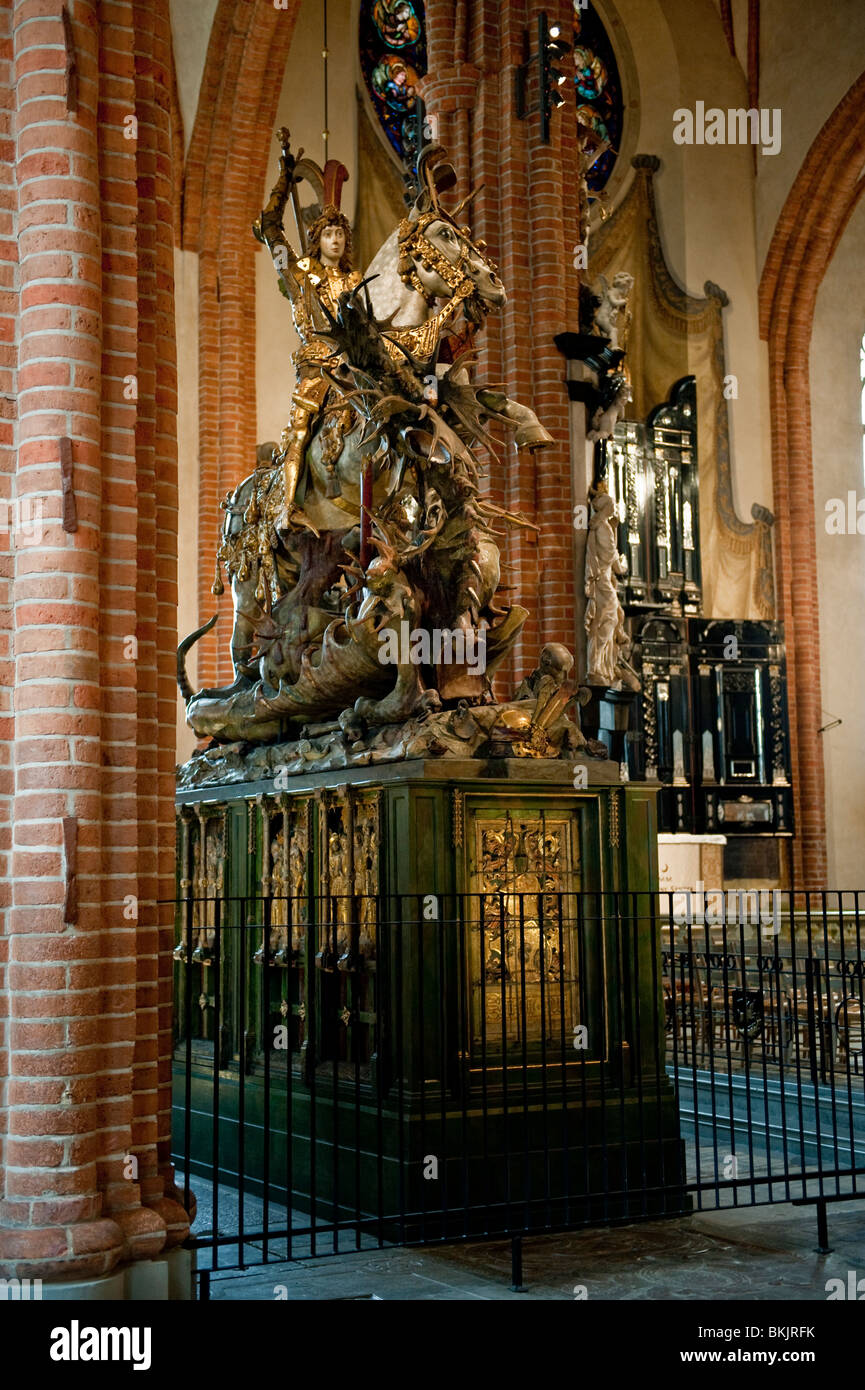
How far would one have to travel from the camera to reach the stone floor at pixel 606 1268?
17.8 ft

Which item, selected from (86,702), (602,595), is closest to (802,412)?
(602,595)

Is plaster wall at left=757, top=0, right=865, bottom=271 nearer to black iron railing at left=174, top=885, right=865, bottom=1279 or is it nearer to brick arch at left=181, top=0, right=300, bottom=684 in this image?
brick arch at left=181, top=0, right=300, bottom=684

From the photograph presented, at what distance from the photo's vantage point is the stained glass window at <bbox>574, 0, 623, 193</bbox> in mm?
19891

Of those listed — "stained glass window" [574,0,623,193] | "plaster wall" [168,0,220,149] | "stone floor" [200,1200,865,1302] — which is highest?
"stained glass window" [574,0,623,193]

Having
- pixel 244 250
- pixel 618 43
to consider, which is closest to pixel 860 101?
pixel 618 43

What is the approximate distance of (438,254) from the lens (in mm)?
7930

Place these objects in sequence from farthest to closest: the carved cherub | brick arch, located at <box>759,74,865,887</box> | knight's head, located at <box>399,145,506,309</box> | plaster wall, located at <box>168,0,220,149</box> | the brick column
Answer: brick arch, located at <box>759,74,865,887</box> < plaster wall, located at <box>168,0,220,149</box> < the carved cherub < knight's head, located at <box>399,145,506,309</box> < the brick column

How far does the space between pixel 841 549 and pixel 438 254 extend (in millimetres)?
14820

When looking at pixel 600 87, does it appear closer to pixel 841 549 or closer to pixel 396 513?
pixel 841 549

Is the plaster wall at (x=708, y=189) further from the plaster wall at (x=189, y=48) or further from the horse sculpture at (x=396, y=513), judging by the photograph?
the horse sculpture at (x=396, y=513)

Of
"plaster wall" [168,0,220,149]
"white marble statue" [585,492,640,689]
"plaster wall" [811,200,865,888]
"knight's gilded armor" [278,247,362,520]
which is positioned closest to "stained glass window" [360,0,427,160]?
"plaster wall" [168,0,220,149]

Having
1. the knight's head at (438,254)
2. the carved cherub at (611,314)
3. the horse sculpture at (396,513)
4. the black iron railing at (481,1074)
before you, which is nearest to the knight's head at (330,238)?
the horse sculpture at (396,513)

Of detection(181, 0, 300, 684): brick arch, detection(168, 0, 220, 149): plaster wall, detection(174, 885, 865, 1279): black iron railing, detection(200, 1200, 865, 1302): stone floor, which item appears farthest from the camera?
Answer: detection(168, 0, 220, 149): plaster wall

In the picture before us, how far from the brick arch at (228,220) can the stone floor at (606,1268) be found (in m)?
11.3
